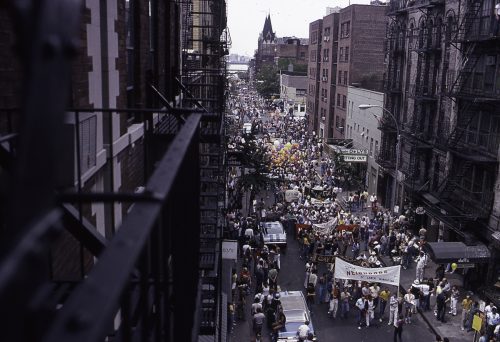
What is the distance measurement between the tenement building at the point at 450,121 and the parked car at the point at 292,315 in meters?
8.73

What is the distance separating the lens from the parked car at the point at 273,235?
93.1ft

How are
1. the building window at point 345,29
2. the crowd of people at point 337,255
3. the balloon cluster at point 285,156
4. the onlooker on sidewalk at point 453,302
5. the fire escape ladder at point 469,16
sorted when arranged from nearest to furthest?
the crowd of people at point 337,255 → the onlooker on sidewalk at point 453,302 → the fire escape ladder at point 469,16 → the balloon cluster at point 285,156 → the building window at point 345,29

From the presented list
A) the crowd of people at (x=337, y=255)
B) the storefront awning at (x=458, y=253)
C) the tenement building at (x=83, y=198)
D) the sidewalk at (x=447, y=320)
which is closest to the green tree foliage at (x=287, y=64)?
the crowd of people at (x=337, y=255)

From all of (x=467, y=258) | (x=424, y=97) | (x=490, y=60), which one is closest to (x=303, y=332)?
(x=467, y=258)

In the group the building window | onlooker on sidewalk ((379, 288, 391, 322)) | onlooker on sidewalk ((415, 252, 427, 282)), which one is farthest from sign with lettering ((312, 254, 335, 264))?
the building window

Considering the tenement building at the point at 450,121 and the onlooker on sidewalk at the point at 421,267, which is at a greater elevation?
the tenement building at the point at 450,121

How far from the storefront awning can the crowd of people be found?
2.07 feet

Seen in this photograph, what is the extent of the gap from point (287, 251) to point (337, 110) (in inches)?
1465

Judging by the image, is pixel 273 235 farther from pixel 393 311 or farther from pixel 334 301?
pixel 393 311

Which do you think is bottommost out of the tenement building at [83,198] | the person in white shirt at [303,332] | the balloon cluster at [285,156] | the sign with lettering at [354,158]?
the person in white shirt at [303,332]

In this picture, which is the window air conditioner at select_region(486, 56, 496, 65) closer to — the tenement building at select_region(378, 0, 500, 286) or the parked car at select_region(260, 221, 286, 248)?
the tenement building at select_region(378, 0, 500, 286)

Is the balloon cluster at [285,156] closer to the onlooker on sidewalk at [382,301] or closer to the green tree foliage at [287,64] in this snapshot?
the onlooker on sidewalk at [382,301]

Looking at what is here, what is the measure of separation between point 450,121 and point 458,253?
9214 mm

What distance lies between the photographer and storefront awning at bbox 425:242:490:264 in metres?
24.0
